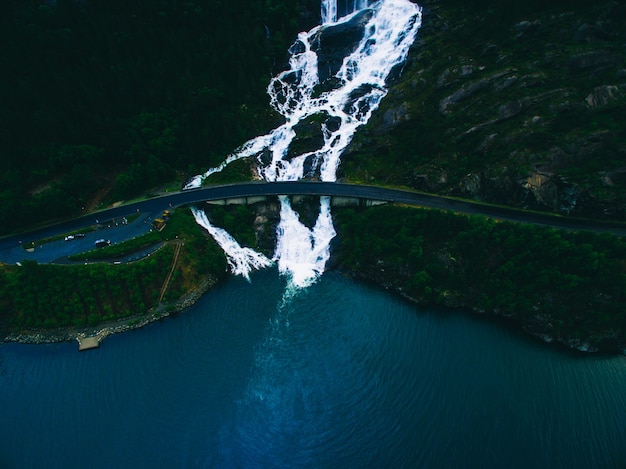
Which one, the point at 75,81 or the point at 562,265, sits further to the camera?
the point at 75,81

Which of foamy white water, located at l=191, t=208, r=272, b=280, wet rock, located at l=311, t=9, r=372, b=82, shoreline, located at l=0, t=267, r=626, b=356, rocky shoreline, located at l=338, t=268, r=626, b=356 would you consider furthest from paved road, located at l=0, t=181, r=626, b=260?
wet rock, located at l=311, t=9, r=372, b=82

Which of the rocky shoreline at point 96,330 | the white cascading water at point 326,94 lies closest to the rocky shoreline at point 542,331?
the white cascading water at point 326,94

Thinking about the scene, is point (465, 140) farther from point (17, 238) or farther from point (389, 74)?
point (17, 238)

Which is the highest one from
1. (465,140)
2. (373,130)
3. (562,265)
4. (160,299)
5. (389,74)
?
(389,74)

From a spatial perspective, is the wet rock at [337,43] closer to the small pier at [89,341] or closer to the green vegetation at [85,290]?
the green vegetation at [85,290]

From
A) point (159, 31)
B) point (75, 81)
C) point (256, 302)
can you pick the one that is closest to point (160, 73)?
point (159, 31)

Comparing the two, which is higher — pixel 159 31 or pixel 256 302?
pixel 159 31

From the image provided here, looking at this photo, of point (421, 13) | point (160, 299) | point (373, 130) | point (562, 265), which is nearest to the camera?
point (562, 265)
